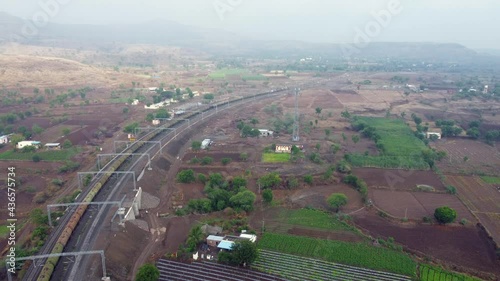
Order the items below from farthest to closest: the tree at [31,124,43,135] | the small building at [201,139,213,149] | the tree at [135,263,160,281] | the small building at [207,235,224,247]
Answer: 1. the tree at [31,124,43,135]
2. the small building at [201,139,213,149]
3. the small building at [207,235,224,247]
4. the tree at [135,263,160,281]

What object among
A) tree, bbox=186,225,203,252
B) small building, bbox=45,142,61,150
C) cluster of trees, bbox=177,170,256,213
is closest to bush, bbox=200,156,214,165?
cluster of trees, bbox=177,170,256,213

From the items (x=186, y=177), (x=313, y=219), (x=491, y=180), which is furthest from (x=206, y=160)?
(x=491, y=180)

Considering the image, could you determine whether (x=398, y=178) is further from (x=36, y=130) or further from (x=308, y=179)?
(x=36, y=130)

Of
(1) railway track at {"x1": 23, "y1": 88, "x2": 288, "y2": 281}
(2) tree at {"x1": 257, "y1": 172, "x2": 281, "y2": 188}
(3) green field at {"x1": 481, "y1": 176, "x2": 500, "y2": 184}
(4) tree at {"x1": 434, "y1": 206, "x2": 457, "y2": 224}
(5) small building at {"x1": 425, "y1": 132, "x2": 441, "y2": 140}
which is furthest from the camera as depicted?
(5) small building at {"x1": 425, "y1": 132, "x2": 441, "y2": 140}

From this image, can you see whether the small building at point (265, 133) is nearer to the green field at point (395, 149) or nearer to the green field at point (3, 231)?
the green field at point (395, 149)

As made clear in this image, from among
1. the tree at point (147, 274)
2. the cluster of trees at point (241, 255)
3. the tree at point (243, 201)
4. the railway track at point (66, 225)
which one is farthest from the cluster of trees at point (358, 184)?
the railway track at point (66, 225)

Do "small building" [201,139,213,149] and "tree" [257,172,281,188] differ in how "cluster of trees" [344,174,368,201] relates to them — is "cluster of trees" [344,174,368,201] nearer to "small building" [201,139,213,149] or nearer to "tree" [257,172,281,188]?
"tree" [257,172,281,188]

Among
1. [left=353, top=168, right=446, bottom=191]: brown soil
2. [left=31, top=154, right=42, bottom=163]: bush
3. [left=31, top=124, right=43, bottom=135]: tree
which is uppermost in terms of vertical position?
[left=31, top=124, right=43, bottom=135]: tree
